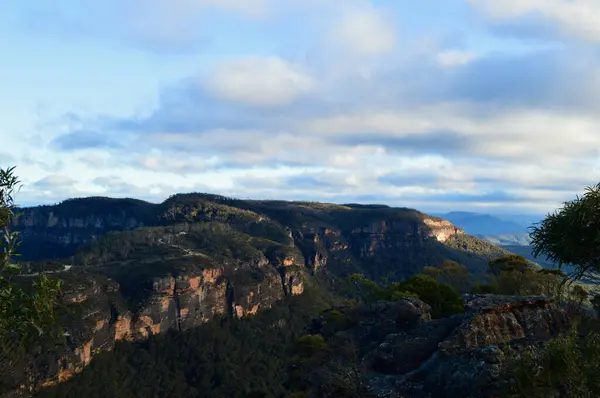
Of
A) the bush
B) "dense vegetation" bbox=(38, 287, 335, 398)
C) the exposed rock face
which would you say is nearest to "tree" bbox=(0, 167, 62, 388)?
the bush

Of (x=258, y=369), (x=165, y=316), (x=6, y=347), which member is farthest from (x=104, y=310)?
(x=6, y=347)

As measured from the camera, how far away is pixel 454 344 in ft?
113

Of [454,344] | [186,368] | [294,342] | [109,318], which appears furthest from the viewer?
[186,368]

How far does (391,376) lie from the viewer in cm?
3491

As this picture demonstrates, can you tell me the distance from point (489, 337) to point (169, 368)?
517 ft

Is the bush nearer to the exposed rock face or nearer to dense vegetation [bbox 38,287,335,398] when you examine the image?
the exposed rock face

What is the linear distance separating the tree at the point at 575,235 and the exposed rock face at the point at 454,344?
30.6ft

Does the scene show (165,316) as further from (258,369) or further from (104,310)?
(258,369)

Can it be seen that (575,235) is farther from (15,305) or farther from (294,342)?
(294,342)

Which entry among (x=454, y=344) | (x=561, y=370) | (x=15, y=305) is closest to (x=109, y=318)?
(x=454, y=344)

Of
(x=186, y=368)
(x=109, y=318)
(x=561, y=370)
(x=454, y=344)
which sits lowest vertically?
(x=186, y=368)

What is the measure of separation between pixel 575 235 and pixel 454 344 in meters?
18.2

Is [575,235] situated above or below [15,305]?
above

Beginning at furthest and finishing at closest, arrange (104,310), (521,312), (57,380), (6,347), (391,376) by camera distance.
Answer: (104,310), (57,380), (521,312), (391,376), (6,347)
